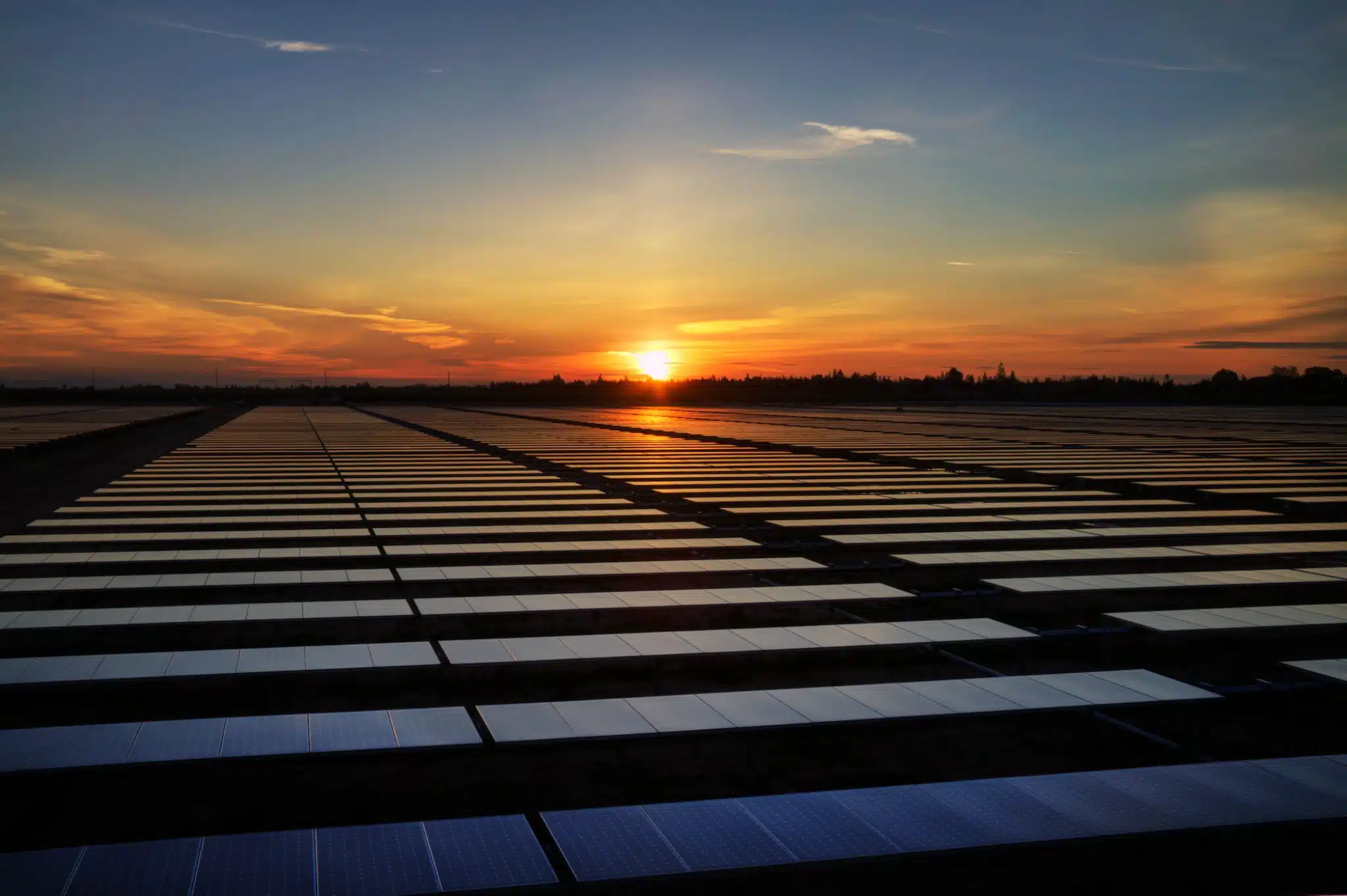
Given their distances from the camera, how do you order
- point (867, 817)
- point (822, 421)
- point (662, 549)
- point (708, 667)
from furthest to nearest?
point (822, 421)
point (662, 549)
point (708, 667)
point (867, 817)

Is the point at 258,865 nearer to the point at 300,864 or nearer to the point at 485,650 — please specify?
the point at 300,864

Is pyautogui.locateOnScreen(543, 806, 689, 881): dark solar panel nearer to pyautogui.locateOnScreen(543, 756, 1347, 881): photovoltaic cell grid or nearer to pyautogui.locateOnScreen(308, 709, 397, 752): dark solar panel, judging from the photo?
pyautogui.locateOnScreen(543, 756, 1347, 881): photovoltaic cell grid

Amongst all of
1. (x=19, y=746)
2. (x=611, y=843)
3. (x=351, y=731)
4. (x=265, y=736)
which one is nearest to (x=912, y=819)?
(x=611, y=843)

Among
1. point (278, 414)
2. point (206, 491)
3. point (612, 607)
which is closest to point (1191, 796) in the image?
point (612, 607)

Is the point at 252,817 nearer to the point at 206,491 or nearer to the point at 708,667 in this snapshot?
the point at 708,667

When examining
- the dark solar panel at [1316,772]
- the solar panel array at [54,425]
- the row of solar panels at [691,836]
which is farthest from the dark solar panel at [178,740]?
the solar panel array at [54,425]

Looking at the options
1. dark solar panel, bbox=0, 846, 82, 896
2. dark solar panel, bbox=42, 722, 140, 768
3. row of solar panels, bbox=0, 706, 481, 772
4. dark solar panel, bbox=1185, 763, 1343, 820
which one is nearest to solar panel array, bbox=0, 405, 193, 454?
dark solar panel, bbox=42, 722, 140, 768

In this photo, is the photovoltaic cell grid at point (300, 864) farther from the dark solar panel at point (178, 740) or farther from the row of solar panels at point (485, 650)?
the row of solar panels at point (485, 650)
